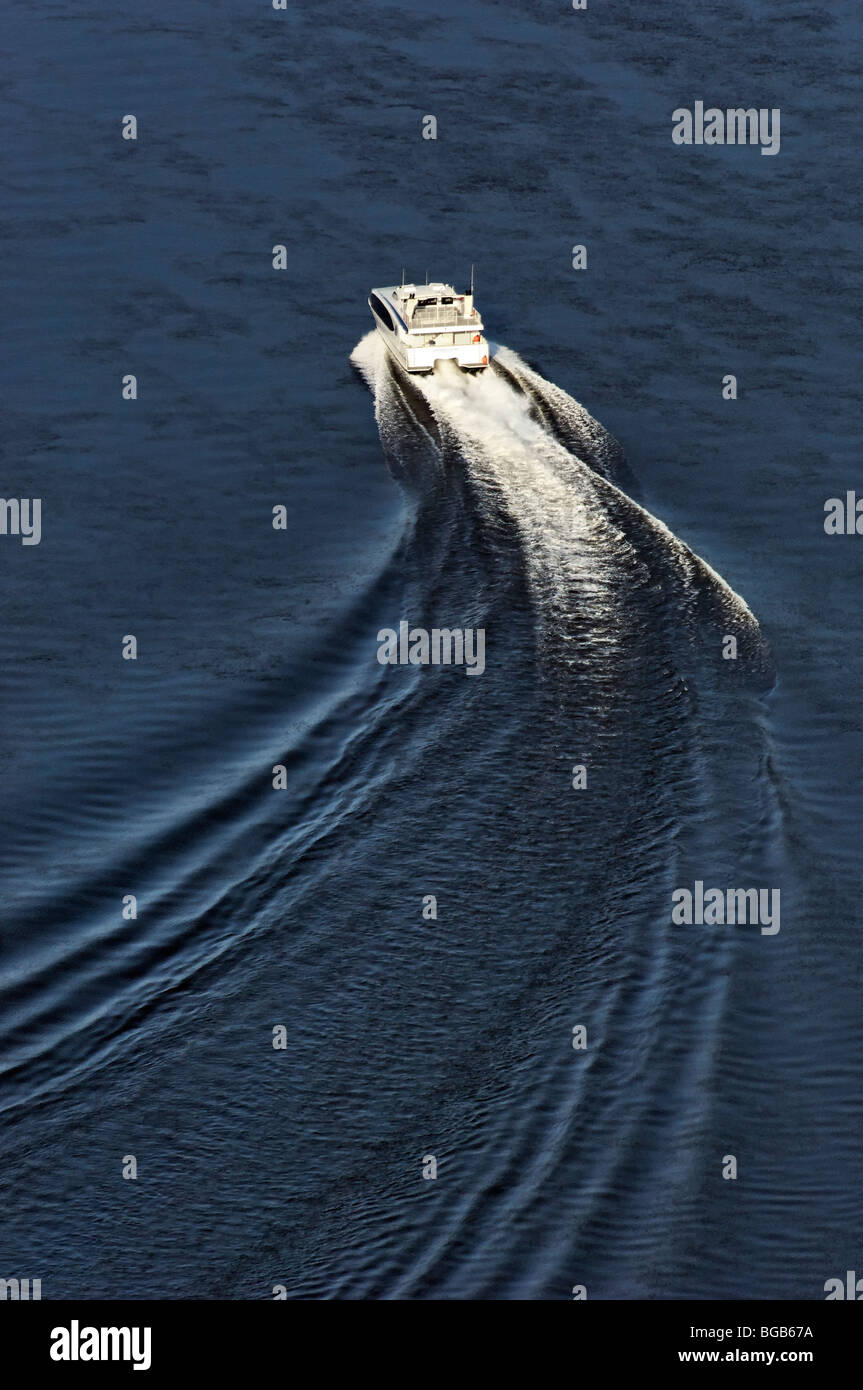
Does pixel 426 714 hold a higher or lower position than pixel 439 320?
lower

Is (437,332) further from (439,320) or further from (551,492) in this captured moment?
(551,492)

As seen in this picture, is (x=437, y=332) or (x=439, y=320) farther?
(x=439, y=320)

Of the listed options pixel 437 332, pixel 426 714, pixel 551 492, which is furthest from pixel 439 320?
pixel 426 714

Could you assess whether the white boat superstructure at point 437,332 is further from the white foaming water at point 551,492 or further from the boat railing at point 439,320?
the white foaming water at point 551,492

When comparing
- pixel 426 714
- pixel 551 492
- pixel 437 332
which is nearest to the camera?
pixel 426 714

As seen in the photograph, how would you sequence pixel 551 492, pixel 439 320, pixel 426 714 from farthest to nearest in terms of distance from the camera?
1. pixel 439 320
2. pixel 551 492
3. pixel 426 714

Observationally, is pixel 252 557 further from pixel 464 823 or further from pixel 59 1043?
pixel 59 1043

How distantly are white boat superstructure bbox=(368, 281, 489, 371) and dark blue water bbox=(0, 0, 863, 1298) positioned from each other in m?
1.18

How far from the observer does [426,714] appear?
3694 centimetres

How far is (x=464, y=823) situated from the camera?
110 feet

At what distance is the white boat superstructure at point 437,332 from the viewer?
53719mm

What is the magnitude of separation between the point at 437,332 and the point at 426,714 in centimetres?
1972

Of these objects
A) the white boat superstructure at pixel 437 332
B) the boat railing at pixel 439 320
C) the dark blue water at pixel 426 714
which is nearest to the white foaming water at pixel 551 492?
the dark blue water at pixel 426 714
